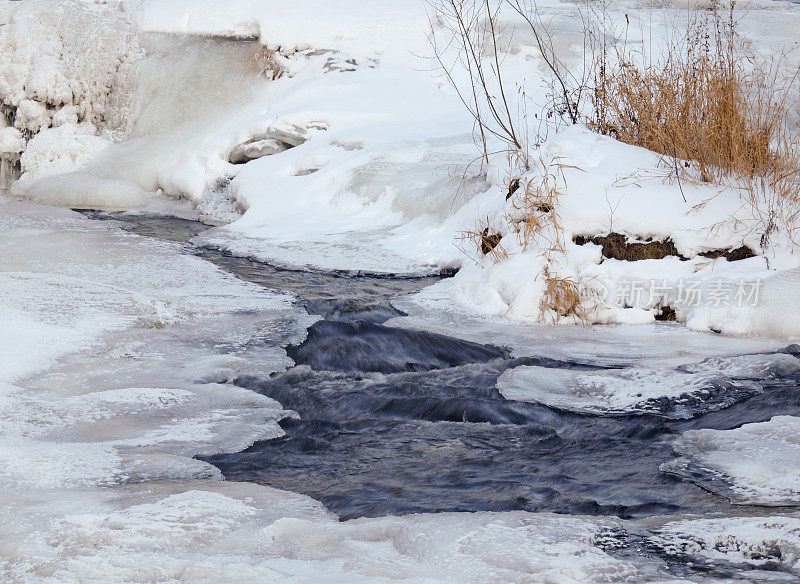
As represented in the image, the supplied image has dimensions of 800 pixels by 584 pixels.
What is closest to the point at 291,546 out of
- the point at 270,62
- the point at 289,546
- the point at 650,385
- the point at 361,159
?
the point at 289,546

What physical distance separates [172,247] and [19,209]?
8.58ft

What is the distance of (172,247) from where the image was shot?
289 inches

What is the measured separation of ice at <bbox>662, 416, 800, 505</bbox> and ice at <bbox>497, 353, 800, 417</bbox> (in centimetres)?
30

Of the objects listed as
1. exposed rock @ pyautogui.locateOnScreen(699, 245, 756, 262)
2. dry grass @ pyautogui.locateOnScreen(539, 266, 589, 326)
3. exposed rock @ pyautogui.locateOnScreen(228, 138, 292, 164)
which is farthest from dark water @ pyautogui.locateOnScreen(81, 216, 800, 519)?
exposed rock @ pyautogui.locateOnScreen(228, 138, 292, 164)

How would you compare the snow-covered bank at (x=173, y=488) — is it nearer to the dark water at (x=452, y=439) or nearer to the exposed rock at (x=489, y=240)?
the dark water at (x=452, y=439)

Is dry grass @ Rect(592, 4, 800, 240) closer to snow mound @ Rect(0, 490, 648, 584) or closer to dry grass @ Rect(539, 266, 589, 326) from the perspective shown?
dry grass @ Rect(539, 266, 589, 326)

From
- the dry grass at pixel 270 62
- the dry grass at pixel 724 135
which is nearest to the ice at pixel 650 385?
the dry grass at pixel 724 135

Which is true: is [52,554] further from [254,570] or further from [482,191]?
[482,191]

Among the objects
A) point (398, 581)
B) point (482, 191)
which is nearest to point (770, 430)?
point (398, 581)

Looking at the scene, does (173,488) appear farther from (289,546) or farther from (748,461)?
(748,461)

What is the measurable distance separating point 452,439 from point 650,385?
3.57 ft

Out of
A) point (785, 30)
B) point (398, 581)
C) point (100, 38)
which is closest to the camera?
point (398, 581)

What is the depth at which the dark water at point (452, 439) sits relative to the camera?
2.97 meters

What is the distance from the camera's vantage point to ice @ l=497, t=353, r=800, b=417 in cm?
381
